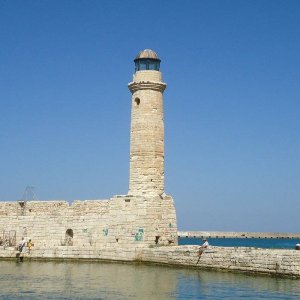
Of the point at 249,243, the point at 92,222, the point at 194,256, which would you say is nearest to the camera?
the point at 194,256

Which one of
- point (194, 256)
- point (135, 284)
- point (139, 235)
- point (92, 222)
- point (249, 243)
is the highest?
point (249, 243)

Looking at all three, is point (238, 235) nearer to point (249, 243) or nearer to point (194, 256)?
point (249, 243)

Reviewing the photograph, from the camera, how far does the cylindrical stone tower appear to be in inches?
918

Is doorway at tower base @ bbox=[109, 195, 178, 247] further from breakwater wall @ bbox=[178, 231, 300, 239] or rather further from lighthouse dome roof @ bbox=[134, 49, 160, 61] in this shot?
breakwater wall @ bbox=[178, 231, 300, 239]

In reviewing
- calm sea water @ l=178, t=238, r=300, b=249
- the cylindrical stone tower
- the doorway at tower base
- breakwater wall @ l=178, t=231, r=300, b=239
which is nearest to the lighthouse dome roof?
the cylindrical stone tower

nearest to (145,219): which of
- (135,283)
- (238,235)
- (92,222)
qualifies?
(92,222)

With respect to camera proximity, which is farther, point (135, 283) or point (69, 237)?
point (69, 237)

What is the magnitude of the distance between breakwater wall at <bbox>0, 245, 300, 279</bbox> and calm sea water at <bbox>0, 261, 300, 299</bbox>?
1.28ft

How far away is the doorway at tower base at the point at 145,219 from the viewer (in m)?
22.5

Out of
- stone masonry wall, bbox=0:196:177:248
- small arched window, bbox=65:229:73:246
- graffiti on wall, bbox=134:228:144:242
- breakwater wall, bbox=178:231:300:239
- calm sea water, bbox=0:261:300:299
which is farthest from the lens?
breakwater wall, bbox=178:231:300:239

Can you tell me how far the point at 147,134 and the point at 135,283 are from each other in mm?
8216

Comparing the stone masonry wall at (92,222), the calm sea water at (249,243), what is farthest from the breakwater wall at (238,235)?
the stone masonry wall at (92,222)

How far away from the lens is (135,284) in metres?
16.5

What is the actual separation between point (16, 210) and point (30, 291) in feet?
37.2
